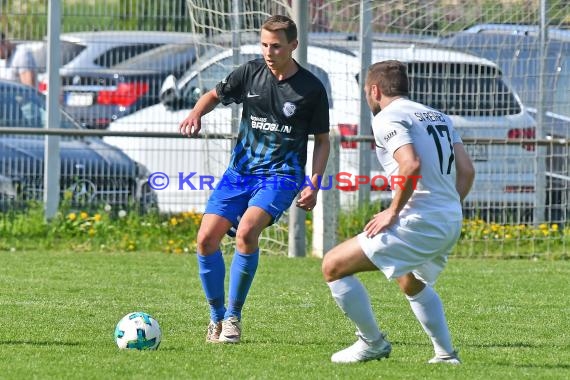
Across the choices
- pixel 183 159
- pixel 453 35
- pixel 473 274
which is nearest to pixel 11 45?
pixel 183 159

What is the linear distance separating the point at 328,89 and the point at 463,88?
142cm

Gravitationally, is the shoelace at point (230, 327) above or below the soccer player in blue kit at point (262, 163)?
below

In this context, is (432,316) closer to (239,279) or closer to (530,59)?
(239,279)

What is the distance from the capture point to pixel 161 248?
12.9 m

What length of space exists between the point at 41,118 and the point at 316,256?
345 cm

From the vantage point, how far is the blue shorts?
722 centimetres

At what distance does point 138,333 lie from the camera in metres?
6.70

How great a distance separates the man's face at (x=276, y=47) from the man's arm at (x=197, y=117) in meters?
0.50

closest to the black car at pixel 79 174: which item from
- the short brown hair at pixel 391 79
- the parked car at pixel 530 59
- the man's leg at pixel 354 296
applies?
the parked car at pixel 530 59

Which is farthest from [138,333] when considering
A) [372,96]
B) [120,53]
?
[120,53]

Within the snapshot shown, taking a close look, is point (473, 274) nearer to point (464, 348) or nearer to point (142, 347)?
point (464, 348)

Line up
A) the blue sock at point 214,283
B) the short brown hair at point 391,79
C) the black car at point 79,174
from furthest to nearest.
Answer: the black car at point 79,174
the blue sock at point 214,283
the short brown hair at point 391,79

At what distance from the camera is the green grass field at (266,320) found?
6.18 m

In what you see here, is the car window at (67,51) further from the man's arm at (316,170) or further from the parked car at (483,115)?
the man's arm at (316,170)
